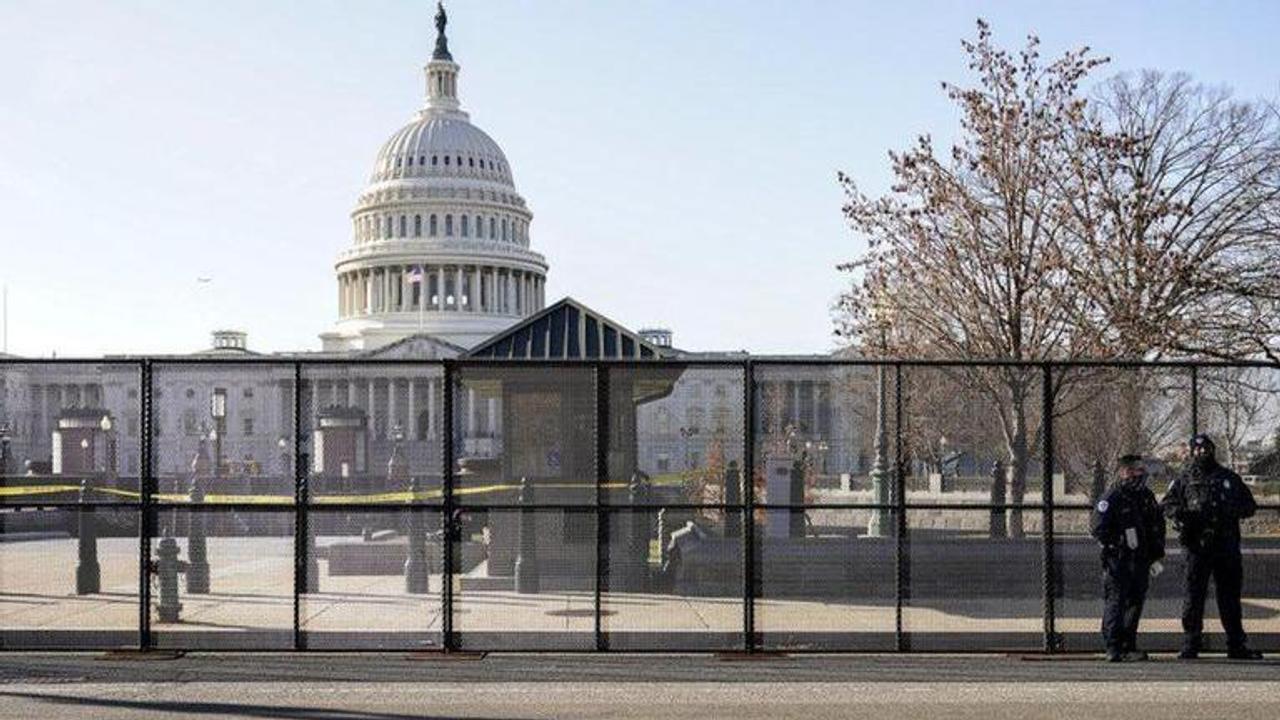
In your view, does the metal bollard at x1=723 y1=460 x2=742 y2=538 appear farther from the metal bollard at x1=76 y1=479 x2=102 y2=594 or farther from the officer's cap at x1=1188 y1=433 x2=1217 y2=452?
the metal bollard at x1=76 y1=479 x2=102 y2=594

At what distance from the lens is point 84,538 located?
20.8m

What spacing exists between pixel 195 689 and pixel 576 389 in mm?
7949

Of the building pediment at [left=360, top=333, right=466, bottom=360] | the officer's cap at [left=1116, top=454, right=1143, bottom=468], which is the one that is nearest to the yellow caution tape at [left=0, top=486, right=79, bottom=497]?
the officer's cap at [left=1116, top=454, right=1143, bottom=468]

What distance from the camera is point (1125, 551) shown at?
14344mm

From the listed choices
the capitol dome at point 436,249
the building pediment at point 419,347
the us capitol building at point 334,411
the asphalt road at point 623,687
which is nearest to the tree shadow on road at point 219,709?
the asphalt road at point 623,687

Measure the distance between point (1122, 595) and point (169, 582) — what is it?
9.18 meters

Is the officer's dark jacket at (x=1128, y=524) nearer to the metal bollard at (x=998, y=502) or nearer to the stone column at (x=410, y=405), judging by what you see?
the metal bollard at (x=998, y=502)

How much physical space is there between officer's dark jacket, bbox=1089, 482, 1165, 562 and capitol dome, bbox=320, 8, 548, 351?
414 ft

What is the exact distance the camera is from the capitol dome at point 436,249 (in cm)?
14412

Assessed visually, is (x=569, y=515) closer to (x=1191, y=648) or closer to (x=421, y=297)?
(x=1191, y=648)

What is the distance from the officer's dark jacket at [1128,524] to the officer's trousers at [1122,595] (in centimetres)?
7

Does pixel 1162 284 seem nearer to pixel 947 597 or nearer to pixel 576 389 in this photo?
pixel 947 597

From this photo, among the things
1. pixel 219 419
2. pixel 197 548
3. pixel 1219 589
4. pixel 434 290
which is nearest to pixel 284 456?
pixel 219 419

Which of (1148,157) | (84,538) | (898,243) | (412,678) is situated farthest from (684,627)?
(1148,157)
